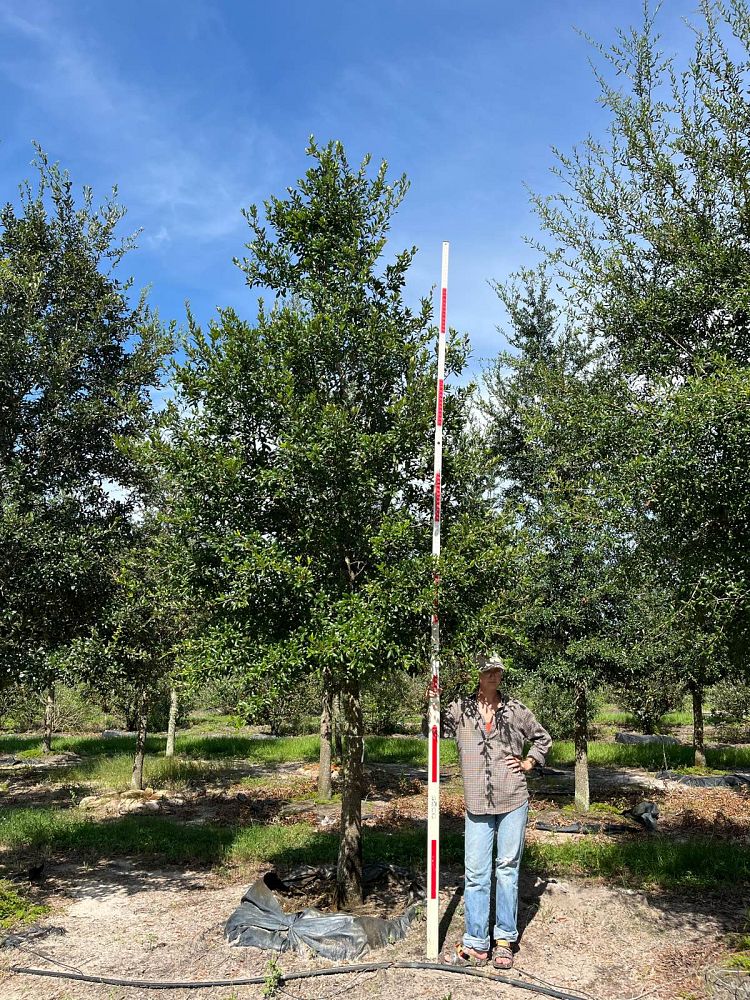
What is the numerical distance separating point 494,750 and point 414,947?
1966mm

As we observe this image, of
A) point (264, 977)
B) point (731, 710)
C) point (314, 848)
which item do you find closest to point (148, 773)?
point (314, 848)

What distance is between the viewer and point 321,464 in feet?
22.4

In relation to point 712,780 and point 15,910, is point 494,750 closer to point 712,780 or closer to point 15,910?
point 15,910

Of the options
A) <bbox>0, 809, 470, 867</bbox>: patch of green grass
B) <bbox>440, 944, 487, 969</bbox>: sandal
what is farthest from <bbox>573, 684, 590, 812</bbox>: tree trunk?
<bbox>440, 944, 487, 969</bbox>: sandal

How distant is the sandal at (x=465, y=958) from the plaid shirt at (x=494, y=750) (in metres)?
1.16

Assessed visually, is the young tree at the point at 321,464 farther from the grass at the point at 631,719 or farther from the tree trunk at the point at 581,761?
the grass at the point at 631,719

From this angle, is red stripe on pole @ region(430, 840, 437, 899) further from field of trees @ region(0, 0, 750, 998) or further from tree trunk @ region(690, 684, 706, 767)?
tree trunk @ region(690, 684, 706, 767)

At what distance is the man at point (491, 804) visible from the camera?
6.45 m

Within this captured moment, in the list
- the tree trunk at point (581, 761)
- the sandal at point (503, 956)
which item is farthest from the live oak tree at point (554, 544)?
the sandal at point (503, 956)

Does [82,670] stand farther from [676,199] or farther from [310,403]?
[676,199]

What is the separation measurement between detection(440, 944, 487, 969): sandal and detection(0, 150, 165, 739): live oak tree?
16.0 ft

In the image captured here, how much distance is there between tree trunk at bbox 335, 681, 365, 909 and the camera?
26.1 ft

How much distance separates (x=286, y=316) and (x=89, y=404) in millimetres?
2690

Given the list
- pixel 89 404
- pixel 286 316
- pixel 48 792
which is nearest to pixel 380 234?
pixel 286 316
